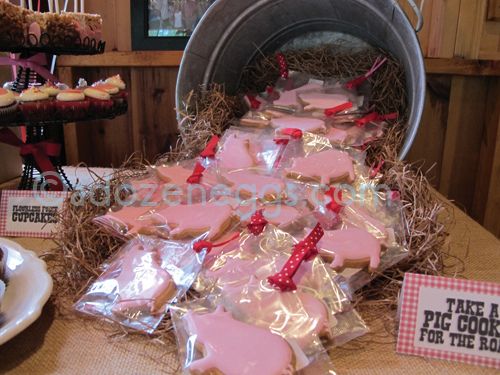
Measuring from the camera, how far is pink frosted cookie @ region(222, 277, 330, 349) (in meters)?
0.65

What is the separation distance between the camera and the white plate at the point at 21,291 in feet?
2.21

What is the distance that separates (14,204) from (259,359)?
0.77 metres

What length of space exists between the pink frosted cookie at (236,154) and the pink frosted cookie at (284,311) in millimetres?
398

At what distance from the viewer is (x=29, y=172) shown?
1.29 m

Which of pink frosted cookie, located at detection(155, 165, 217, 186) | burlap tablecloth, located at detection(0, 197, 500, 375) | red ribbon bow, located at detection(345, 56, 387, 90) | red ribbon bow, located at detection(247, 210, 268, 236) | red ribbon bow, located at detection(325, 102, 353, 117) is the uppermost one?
red ribbon bow, located at detection(345, 56, 387, 90)

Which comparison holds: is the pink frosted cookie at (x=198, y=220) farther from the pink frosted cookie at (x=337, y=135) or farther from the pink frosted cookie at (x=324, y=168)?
the pink frosted cookie at (x=337, y=135)

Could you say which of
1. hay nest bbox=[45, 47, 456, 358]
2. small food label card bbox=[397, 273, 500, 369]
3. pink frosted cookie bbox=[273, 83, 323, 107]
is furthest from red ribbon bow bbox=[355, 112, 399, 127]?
small food label card bbox=[397, 273, 500, 369]

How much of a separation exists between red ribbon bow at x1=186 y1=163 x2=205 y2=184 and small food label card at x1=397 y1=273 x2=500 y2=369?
0.49 meters

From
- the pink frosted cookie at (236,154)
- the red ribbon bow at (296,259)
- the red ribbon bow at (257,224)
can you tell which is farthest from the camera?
the pink frosted cookie at (236,154)

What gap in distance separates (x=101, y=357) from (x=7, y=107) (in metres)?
0.60

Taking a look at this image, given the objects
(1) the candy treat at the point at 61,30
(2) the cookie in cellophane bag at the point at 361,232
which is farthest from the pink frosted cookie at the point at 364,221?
(1) the candy treat at the point at 61,30

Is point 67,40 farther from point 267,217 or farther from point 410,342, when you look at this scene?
point 410,342

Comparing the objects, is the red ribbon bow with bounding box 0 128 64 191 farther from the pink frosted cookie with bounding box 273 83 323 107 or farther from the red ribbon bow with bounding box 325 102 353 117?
the red ribbon bow with bounding box 325 102 353 117

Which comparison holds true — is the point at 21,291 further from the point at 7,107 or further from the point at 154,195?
the point at 7,107
